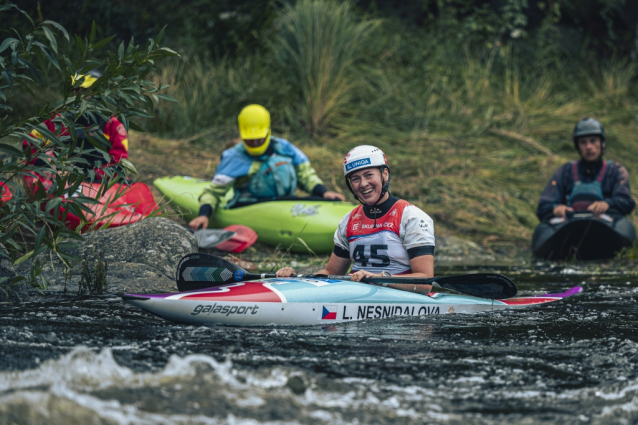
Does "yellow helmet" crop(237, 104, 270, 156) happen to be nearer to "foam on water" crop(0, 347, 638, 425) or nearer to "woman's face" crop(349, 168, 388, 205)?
"woman's face" crop(349, 168, 388, 205)

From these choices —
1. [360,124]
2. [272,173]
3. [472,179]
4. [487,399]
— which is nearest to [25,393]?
[487,399]

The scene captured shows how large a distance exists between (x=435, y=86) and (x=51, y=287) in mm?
9479

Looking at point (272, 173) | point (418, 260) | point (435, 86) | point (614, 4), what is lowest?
point (418, 260)

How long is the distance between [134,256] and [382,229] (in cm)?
192

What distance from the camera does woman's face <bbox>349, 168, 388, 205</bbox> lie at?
4.65m

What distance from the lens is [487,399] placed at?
2744 millimetres

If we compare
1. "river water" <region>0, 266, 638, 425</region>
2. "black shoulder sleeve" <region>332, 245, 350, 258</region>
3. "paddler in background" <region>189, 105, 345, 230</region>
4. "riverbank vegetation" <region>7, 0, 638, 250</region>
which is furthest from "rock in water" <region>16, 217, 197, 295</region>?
"riverbank vegetation" <region>7, 0, 638, 250</region>

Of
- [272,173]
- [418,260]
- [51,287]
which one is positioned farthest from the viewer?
[272,173]

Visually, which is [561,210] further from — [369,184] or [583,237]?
[369,184]

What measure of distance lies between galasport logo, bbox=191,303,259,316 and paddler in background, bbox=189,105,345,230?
3.57 m

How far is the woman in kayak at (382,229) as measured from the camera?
4.52 m

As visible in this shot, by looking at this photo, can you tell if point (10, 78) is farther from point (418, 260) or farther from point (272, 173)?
point (272, 173)

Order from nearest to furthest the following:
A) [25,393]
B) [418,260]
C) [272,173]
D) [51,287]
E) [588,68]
Result: [25,393] → [418,260] → [51,287] → [272,173] → [588,68]

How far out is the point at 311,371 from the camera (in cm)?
303
